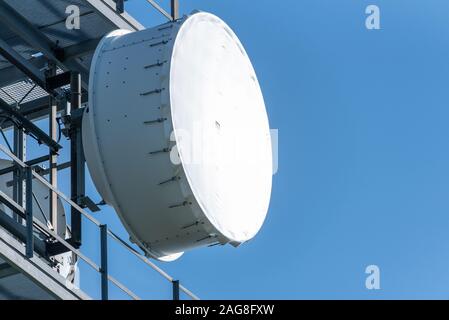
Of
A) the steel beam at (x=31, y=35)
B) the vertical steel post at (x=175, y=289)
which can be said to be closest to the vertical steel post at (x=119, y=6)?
the steel beam at (x=31, y=35)

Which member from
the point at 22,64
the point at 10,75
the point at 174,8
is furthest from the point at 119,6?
the point at 10,75

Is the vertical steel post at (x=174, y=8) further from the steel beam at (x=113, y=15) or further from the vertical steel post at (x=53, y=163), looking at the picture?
the vertical steel post at (x=53, y=163)

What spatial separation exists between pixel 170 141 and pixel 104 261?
6.56 ft

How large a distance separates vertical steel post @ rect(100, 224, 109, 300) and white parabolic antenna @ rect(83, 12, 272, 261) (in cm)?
45

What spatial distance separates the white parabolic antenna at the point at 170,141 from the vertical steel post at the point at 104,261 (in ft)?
1.48

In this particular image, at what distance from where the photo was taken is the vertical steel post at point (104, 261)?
24.5 meters

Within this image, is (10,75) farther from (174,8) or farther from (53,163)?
(174,8)

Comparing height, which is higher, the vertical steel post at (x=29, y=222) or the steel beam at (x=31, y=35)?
the steel beam at (x=31, y=35)

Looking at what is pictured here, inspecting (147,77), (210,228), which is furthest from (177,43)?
(210,228)

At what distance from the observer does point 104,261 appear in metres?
24.9

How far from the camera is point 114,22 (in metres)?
27.3

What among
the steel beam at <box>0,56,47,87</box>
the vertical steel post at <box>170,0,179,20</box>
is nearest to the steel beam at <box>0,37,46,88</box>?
the steel beam at <box>0,56,47,87</box>

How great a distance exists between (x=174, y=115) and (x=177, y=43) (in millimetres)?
1336

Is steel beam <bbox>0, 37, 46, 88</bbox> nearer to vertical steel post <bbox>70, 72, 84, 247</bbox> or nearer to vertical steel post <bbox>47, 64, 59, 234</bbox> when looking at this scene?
vertical steel post <bbox>47, 64, 59, 234</bbox>
